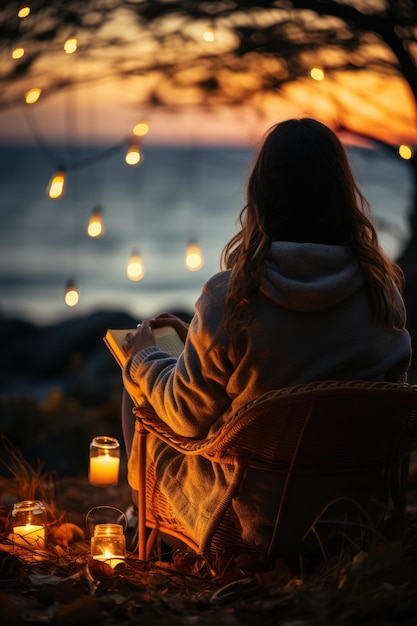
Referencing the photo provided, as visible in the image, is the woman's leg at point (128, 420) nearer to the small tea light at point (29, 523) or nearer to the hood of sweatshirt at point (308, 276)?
the small tea light at point (29, 523)

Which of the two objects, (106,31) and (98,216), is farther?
(106,31)

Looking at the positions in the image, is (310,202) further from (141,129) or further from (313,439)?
(141,129)

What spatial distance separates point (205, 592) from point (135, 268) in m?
1.73

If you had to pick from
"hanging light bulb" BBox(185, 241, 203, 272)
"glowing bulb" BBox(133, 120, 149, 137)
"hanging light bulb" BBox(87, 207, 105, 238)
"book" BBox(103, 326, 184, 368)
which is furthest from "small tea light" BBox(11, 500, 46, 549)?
"glowing bulb" BBox(133, 120, 149, 137)

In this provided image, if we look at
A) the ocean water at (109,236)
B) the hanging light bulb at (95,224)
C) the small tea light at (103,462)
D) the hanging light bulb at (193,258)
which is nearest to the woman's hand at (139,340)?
the small tea light at (103,462)

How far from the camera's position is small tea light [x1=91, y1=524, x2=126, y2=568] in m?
2.50

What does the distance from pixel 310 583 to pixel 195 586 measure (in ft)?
1.19

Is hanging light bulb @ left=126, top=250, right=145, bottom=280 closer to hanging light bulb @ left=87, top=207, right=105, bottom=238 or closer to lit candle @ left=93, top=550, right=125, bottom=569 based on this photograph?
hanging light bulb @ left=87, top=207, right=105, bottom=238

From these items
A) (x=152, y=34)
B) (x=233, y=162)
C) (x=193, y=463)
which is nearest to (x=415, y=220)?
(x=233, y=162)

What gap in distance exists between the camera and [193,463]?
2354 millimetres

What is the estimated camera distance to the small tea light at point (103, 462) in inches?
122

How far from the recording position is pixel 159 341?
2.61 m

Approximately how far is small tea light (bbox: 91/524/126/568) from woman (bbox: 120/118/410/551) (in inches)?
12.0

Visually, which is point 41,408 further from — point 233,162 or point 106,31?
point 106,31
